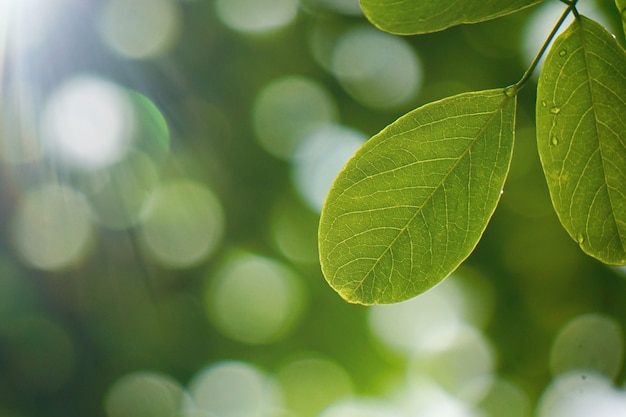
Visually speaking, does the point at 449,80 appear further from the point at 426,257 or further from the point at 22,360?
the point at 22,360

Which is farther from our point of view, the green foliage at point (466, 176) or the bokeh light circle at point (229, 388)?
the bokeh light circle at point (229, 388)

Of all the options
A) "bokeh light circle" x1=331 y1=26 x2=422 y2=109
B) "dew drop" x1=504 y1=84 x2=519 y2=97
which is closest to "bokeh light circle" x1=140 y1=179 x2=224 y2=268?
"bokeh light circle" x1=331 y1=26 x2=422 y2=109

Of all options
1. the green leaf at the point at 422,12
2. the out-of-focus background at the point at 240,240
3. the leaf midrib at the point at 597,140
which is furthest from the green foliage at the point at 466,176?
the out-of-focus background at the point at 240,240

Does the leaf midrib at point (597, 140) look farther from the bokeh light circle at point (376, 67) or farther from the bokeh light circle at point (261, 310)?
the bokeh light circle at point (261, 310)

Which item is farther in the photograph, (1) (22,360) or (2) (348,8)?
(1) (22,360)

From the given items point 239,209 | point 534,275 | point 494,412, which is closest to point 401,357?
point 494,412

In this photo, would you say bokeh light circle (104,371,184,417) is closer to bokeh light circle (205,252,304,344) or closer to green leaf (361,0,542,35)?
bokeh light circle (205,252,304,344)
